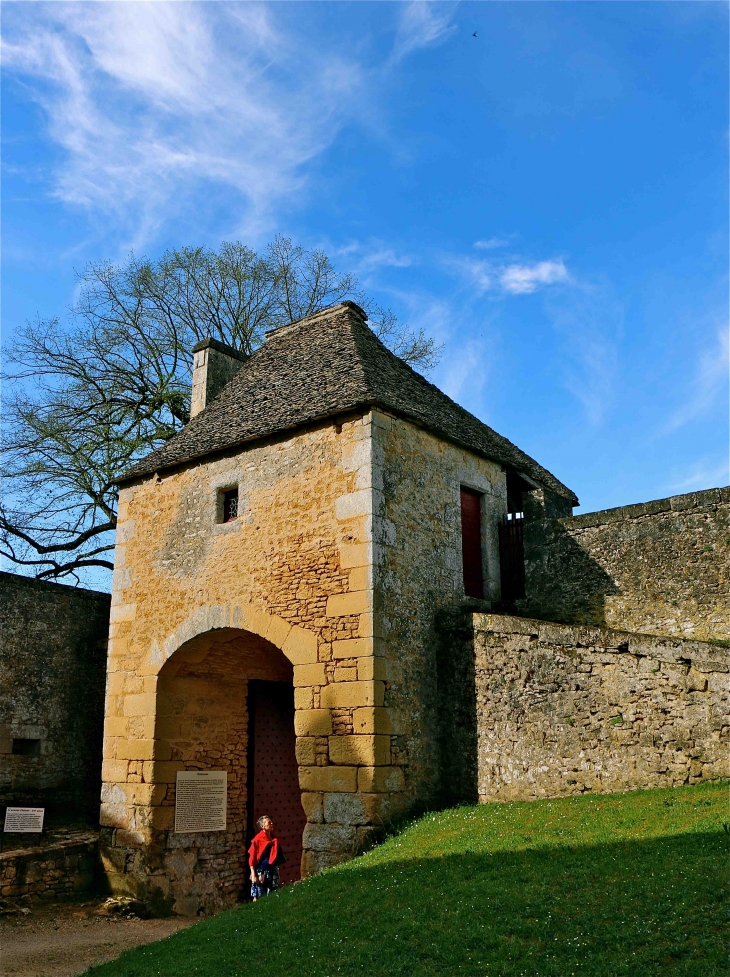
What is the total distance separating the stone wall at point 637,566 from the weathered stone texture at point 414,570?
5.52 ft

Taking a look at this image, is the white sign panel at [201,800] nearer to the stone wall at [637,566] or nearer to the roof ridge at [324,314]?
the stone wall at [637,566]

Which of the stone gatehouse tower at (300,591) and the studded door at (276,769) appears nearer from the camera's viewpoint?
the stone gatehouse tower at (300,591)

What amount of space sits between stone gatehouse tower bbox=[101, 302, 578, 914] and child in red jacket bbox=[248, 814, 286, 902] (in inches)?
47.5

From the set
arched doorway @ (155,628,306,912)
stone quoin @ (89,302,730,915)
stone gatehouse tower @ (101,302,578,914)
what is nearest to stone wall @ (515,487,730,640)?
stone quoin @ (89,302,730,915)

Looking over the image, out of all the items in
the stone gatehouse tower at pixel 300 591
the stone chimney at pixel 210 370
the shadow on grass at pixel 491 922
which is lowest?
the shadow on grass at pixel 491 922

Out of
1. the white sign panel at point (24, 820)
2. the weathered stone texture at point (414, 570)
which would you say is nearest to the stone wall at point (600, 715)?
the weathered stone texture at point (414, 570)

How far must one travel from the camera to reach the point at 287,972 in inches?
236

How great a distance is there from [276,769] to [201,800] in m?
1.47

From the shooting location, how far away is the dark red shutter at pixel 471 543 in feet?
37.5

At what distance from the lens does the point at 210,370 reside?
48.8ft

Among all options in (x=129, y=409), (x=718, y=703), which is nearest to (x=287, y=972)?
(x=718, y=703)

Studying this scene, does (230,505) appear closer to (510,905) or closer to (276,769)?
(276,769)

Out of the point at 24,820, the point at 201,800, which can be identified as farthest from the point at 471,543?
the point at 24,820

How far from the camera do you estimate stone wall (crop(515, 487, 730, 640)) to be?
10.6 metres
